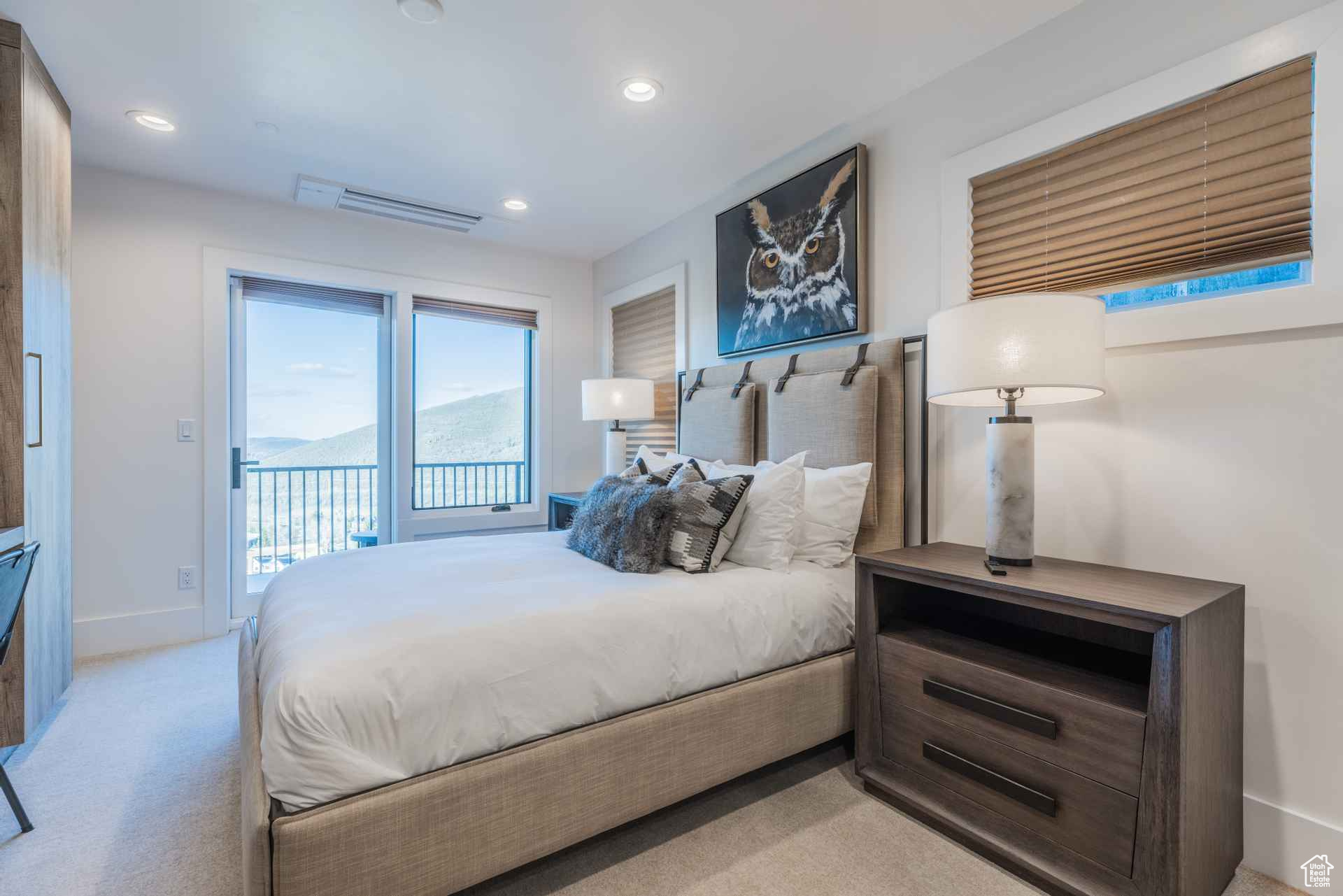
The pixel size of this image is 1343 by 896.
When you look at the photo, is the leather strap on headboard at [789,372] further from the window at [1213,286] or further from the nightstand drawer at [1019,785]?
the nightstand drawer at [1019,785]

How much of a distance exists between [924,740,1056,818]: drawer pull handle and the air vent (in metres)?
3.70

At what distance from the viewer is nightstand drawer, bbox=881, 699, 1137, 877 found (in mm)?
1425

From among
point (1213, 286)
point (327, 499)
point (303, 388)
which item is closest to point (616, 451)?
point (303, 388)

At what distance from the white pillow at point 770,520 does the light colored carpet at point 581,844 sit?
0.73 metres

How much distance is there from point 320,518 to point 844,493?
15.0ft

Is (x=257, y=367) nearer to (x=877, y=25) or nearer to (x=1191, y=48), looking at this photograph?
(x=877, y=25)

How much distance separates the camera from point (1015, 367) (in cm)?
169

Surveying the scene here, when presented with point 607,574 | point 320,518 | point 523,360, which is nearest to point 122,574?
point 320,518

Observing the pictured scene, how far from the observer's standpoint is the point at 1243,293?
5.49ft

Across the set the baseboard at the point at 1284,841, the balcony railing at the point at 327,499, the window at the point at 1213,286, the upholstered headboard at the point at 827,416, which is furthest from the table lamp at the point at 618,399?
the baseboard at the point at 1284,841

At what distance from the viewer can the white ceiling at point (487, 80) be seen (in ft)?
6.76

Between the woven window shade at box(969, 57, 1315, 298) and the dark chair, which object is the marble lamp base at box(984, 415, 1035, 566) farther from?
the dark chair

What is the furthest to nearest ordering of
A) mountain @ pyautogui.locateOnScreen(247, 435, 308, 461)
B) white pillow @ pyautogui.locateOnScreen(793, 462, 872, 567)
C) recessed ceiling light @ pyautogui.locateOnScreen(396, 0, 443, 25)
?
mountain @ pyautogui.locateOnScreen(247, 435, 308, 461)
white pillow @ pyautogui.locateOnScreen(793, 462, 872, 567)
recessed ceiling light @ pyautogui.locateOnScreen(396, 0, 443, 25)

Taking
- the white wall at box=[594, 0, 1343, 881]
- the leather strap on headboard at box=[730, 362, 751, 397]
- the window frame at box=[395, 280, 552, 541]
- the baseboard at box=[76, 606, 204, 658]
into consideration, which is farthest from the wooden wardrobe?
the white wall at box=[594, 0, 1343, 881]
